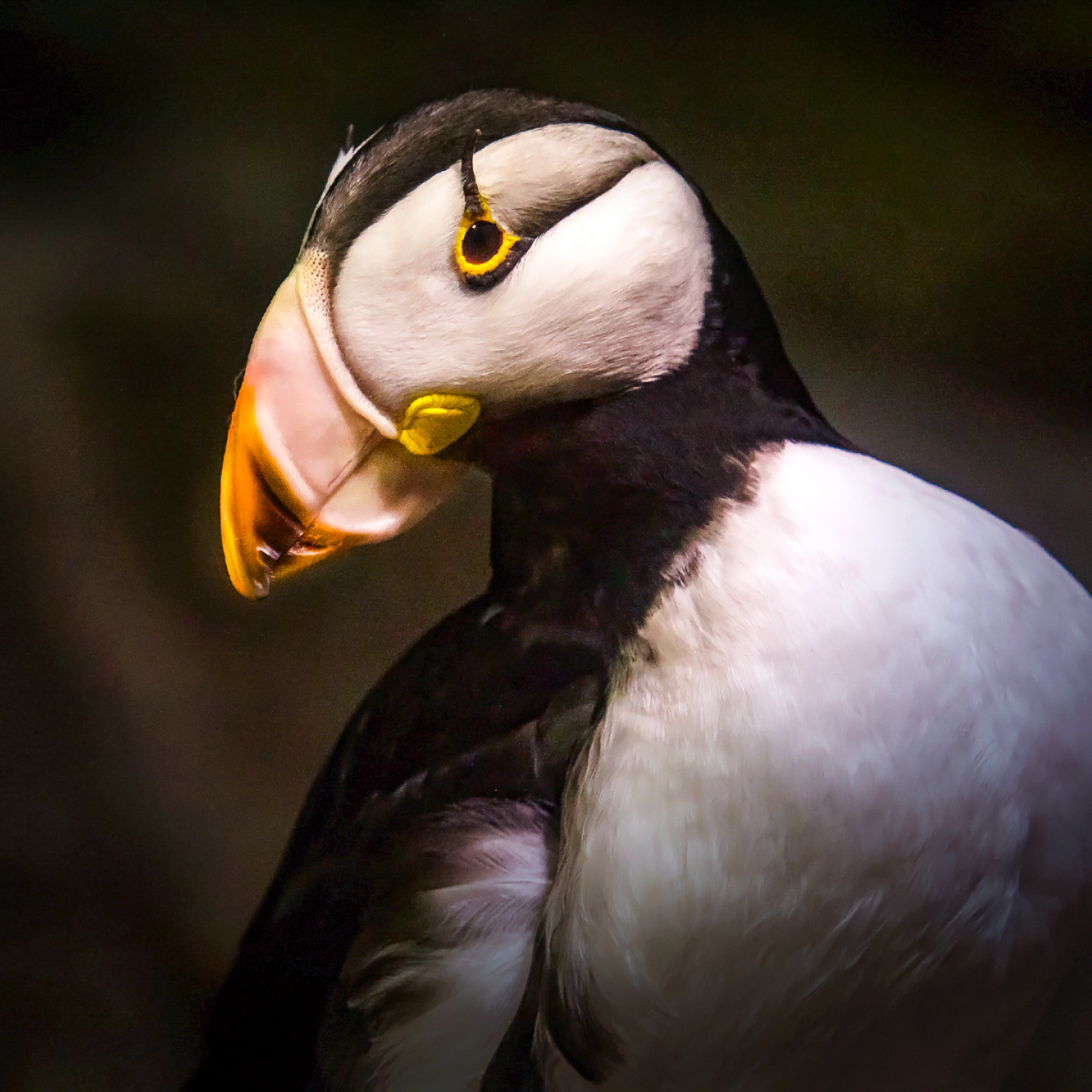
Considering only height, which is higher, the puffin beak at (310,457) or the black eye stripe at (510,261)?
the black eye stripe at (510,261)

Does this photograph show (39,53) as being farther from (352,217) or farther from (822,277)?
(822,277)

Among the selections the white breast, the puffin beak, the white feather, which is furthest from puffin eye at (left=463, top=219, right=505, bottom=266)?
the white feather

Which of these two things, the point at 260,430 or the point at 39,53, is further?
the point at 39,53

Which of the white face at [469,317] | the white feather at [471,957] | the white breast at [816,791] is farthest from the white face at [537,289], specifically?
the white feather at [471,957]

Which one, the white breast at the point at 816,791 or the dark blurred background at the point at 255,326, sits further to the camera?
the dark blurred background at the point at 255,326

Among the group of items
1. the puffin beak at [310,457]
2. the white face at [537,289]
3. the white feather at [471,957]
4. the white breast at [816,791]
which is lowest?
the white feather at [471,957]

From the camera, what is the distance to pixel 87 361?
823mm

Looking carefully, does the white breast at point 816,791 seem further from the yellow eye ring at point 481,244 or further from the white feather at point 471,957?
the yellow eye ring at point 481,244

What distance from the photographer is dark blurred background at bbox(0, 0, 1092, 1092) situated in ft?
2.40

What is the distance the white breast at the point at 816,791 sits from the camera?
0.61 m

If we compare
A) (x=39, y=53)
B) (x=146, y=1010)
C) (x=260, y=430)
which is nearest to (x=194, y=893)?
(x=146, y=1010)

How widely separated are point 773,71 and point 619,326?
0.93 feet

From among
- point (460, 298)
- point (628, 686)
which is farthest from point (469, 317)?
point (628, 686)

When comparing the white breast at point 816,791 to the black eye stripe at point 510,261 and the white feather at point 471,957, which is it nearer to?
the white feather at point 471,957
